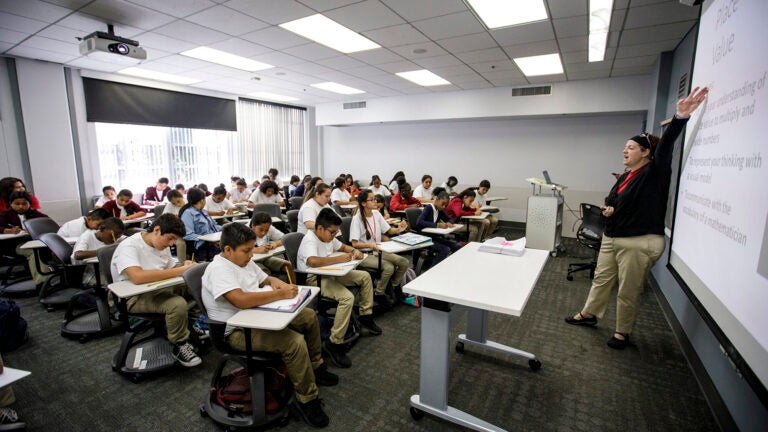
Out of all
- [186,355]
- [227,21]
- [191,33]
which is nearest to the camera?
[186,355]

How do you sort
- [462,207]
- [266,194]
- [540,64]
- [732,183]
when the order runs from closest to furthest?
[732,183] → [462,207] → [540,64] → [266,194]

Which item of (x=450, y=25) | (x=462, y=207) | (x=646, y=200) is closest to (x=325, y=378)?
(x=646, y=200)

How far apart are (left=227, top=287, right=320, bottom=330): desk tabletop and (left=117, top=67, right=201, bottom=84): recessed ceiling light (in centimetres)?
628

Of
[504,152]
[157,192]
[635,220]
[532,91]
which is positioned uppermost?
[532,91]

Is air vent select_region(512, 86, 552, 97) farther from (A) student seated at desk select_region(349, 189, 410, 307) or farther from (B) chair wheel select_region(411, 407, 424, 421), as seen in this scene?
(B) chair wheel select_region(411, 407, 424, 421)

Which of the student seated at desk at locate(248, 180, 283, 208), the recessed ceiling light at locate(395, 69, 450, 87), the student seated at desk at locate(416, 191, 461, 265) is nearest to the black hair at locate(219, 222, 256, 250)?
the student seated at desk at locate(416, 191, 461, 265)

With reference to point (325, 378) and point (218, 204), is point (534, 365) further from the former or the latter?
point (218, 204)

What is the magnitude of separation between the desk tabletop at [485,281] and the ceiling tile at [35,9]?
14.9 feet

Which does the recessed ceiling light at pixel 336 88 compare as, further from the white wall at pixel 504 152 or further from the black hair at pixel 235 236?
the black hair at pixel 235 236

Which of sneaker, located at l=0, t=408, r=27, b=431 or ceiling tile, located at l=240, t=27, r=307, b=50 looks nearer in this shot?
sneaker, located at l=0, t=408, r=27, b=431

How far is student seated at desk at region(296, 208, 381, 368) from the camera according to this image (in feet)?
8.97

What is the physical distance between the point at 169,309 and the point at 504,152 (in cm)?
761

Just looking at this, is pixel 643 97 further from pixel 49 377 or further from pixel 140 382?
pixel 49 377

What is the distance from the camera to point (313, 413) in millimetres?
2053
